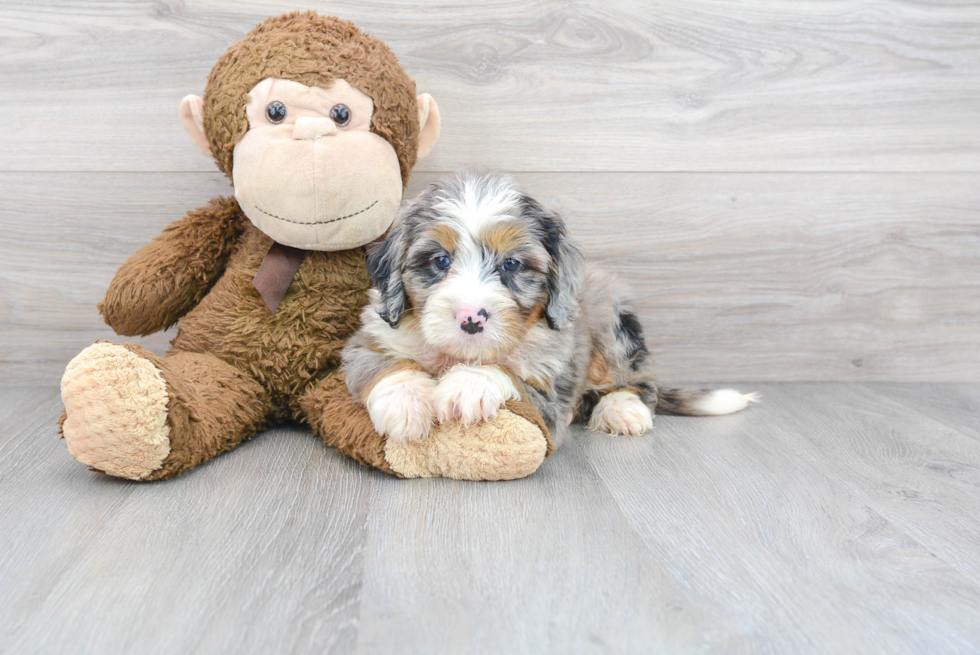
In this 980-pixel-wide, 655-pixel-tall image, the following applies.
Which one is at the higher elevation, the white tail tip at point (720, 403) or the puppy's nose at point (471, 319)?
the puppy's nose at point (471, 319)

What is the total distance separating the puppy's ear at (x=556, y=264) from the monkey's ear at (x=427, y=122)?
0.56 m

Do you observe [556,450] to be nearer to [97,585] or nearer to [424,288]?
[424,288]

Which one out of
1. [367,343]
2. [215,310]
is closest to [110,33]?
[215,310]

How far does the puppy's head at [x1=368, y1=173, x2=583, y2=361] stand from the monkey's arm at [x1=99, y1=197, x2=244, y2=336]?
60 cm

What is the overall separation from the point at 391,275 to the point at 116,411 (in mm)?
685

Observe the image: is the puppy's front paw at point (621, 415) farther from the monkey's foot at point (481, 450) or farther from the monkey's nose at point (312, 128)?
the monkey's nose at point (312, 128)

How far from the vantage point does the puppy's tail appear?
2.55 metres

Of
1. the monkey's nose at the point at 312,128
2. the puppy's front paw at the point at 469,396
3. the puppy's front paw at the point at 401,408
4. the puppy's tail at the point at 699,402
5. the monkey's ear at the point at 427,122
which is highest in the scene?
the monkey's nose at the point at 312,128

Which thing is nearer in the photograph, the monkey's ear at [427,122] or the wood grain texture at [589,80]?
the monkey's ear at [427,122]

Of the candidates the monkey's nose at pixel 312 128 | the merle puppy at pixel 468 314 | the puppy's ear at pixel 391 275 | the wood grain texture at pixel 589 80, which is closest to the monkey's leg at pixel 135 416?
the merle puppy at pixel 468 314

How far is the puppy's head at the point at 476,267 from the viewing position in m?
1.83

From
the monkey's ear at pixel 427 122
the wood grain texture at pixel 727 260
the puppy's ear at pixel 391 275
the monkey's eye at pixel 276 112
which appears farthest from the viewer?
the wood grain texture at pixel 727 260

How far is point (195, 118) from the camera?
2244 millimetres

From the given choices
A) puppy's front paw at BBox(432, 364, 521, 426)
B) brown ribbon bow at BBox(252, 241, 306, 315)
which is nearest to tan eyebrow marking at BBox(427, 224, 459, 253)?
puppy's front paw at BBox(432, 364, 521, 426)
